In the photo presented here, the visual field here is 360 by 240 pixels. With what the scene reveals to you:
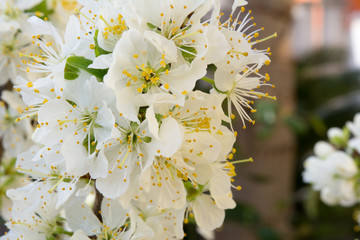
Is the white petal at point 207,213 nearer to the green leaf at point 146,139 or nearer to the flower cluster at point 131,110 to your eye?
the flower cluster at point 131,110

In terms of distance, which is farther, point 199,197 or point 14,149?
point 14,149

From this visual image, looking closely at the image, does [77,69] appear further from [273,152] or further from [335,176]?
[273,152]

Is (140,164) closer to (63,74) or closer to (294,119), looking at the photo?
(63,74)

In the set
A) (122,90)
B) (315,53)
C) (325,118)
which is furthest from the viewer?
(315,53)

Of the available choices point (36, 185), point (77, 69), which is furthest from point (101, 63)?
point (36, 185)

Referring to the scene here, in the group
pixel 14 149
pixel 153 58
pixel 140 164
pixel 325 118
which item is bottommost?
pixel 325 118

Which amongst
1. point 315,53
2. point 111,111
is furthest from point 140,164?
point 315,53

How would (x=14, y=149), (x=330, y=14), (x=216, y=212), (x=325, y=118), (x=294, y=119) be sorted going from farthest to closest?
(x=330, y=14)
(x=325, y=118)
(x=294, y=119)
(x=14, y=149)
(x=216, y=212)

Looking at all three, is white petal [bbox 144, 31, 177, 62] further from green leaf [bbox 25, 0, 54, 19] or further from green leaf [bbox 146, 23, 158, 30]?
green leaf [bbox 25, 0, 54, 19]

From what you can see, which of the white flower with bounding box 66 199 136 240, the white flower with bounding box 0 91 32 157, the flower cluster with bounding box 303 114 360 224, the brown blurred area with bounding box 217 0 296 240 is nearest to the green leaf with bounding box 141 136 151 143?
the white flower with bounding box 66 199 136 240
